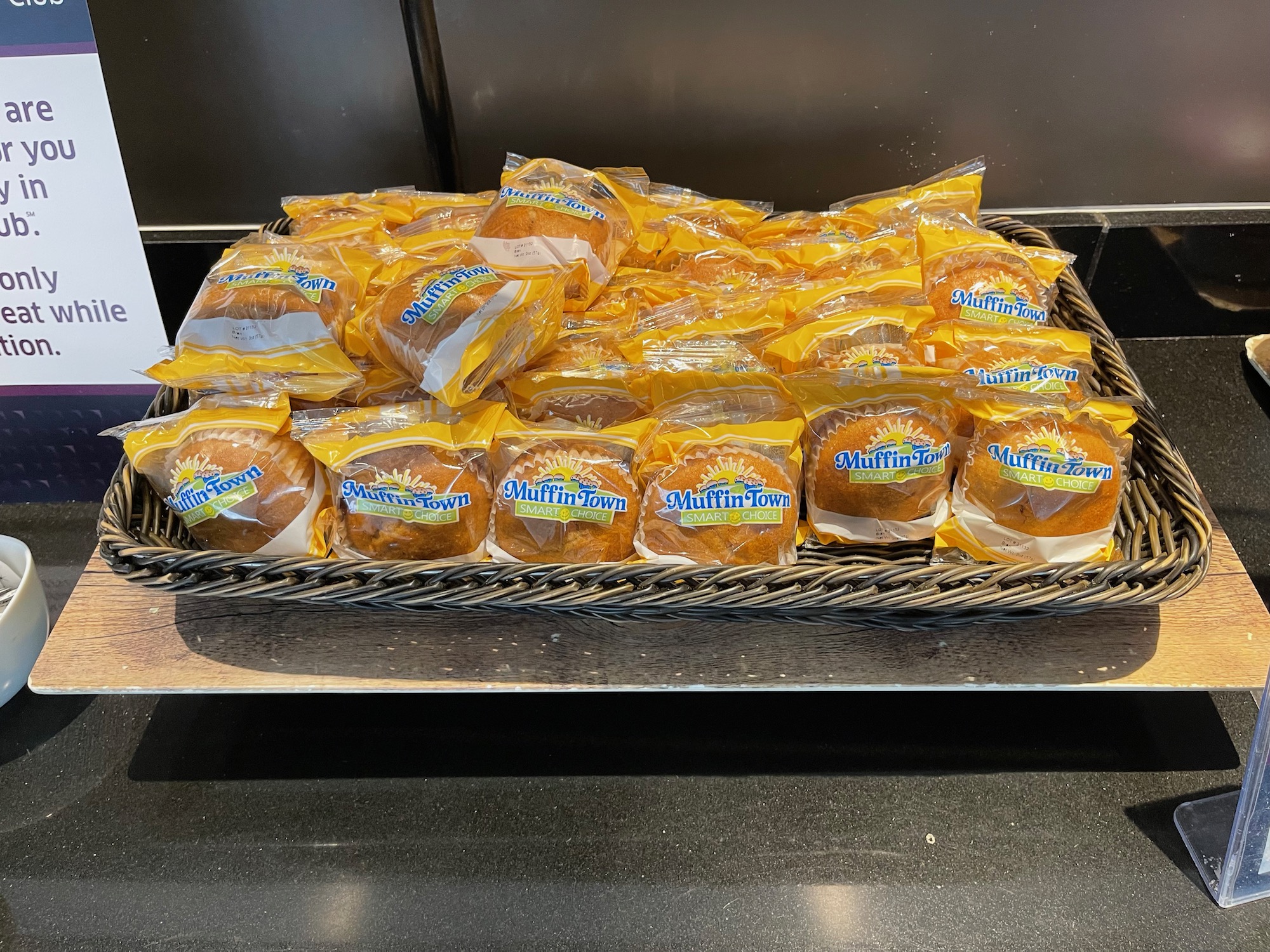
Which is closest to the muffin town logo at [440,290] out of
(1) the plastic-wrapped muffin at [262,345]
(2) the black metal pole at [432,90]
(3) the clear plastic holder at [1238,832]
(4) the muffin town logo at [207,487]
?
(1) the plastic-wrapped muffin at [262,345]

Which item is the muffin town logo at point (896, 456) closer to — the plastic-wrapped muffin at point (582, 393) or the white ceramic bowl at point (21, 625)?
the plastic-wrapped muffin at point (582, 393)

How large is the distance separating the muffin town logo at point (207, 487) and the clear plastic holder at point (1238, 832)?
3.02 ft

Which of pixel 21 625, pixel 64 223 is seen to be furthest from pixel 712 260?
pixel 21 625

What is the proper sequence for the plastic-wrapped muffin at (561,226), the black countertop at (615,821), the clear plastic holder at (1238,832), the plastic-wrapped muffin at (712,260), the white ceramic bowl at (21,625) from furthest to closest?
the plastic-wrapped muffin at (712,260), the plastic-wrapped muffin at (561,226), the white ceramic bowl at (21,625), the black countertop at (615,821), the clear plastic holder at (1238,832)

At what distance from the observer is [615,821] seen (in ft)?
3.05

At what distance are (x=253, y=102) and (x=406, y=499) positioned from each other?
2.51 feet

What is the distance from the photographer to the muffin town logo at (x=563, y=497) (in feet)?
2.93

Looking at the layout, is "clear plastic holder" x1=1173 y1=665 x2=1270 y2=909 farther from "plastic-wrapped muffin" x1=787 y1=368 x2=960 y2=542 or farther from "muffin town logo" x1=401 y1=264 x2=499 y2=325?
"muffin town logo" x1=401 y1=264 x2=499 y2=325

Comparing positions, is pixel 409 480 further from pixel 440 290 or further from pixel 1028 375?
pixel 1028 375

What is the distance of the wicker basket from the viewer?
826 mm

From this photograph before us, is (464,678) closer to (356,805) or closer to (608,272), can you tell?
(356,805)

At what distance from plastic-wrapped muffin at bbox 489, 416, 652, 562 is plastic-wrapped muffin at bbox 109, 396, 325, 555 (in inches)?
8.1

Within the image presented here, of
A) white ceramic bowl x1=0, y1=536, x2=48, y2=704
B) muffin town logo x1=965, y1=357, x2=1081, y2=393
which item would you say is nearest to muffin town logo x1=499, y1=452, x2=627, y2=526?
muffin town logo x1=965, y1=357, x2=1081, y2=393

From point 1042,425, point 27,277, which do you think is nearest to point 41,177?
point 27,277
